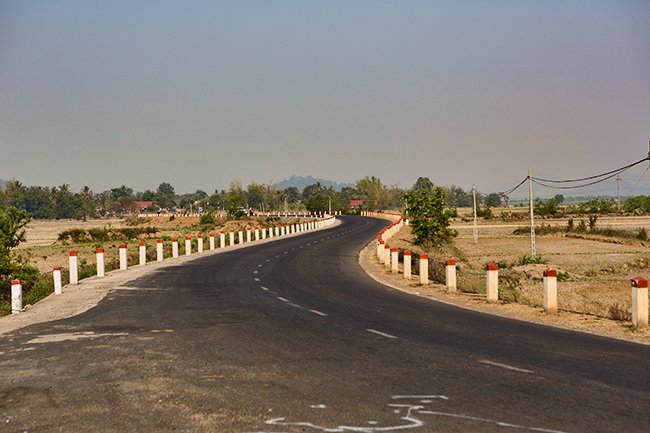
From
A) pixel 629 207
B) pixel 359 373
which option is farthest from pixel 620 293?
pixel 629 207

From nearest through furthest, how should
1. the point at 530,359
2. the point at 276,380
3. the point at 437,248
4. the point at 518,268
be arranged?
the point at 276,380 → the point at 530,359 → the point at 518,268 → the point at 437,248

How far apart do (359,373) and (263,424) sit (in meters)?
2.45

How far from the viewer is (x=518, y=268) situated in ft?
121

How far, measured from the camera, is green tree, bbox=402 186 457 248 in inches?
1880

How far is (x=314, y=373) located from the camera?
8828 mm

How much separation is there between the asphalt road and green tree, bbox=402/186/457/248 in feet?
104

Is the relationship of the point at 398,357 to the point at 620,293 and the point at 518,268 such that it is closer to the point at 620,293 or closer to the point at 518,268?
the point at 620,293

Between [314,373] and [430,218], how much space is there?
39792 millimetres

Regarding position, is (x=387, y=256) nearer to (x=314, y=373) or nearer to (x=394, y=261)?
(x=394, y=261)

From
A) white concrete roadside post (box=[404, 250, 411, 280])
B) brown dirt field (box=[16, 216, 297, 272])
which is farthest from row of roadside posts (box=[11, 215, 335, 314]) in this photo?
white concrete roadside post (box=[404, 250, 411, 280])

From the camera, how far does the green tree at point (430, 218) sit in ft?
157

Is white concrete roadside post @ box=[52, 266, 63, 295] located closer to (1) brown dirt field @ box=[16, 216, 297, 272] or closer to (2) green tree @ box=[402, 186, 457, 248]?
(1) brown dirt field @ box=[16, 216, 297, 272]

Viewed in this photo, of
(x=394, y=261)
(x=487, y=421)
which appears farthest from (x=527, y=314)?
(x=394, y=261)

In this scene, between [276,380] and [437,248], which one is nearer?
[276,380]
